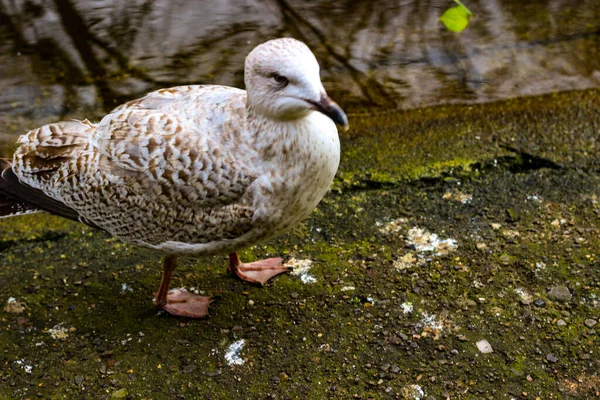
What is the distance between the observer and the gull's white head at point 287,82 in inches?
96.3

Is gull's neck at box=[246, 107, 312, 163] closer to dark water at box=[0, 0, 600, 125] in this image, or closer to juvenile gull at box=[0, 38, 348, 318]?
juvenile gull at box=[0, 38, 348, 318]

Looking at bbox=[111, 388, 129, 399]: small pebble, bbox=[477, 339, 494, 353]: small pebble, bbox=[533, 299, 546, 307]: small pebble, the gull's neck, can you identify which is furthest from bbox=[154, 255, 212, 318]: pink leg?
bbox=[533, 299, 546, 307]: small pebble

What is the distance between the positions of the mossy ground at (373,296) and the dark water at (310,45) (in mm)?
621

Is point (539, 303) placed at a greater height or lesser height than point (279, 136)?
lesser

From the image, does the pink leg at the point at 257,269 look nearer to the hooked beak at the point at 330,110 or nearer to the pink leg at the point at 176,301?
the pink leg at the point at 176,301

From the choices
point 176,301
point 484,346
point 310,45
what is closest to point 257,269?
point 176,301

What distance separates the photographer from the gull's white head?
8.02ft

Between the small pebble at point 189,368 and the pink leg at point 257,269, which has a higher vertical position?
the pink leg at point 257,269

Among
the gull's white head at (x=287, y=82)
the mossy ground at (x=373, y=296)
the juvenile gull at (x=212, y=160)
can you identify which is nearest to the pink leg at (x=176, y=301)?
the mossy ground at (x=373, y=296)

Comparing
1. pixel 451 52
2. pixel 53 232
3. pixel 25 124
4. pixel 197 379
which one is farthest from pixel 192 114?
pixel 451 52

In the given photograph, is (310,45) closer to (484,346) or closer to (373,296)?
(373,296)

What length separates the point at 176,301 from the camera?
127 inches

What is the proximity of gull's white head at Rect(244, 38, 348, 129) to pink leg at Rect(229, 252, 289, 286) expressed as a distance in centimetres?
96

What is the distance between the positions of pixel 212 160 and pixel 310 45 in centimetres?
228
